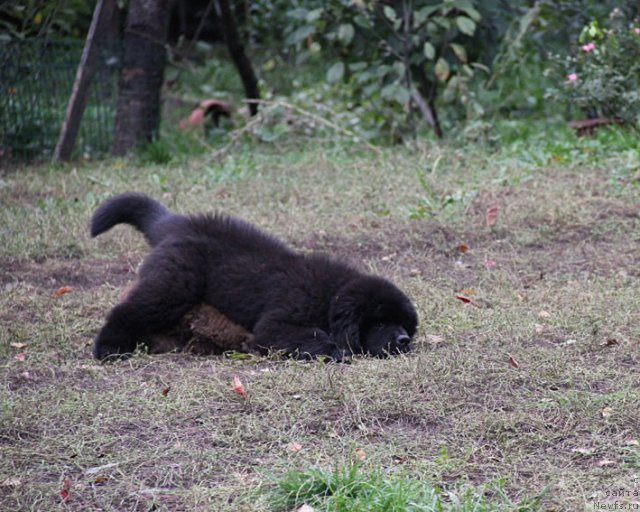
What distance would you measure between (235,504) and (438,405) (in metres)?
1.07

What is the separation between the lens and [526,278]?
555 cm

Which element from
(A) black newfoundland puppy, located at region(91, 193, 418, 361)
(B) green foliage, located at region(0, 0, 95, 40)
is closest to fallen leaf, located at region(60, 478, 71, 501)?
(A) black newfoundland puppy, located at region(91, 193, 418, 361)

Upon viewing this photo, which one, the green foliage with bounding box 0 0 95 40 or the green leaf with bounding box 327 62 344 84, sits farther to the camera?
the green leaf with bounding box 327 62 344 84

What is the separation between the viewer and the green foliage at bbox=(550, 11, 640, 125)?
805 centimetres

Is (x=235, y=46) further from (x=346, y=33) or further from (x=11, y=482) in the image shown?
(x=11, y=482)

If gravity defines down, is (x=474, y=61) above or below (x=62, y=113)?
above

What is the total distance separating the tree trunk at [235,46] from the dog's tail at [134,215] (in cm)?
519

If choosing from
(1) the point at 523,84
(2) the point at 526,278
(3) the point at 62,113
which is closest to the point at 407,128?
A: (1) the point at 523,84

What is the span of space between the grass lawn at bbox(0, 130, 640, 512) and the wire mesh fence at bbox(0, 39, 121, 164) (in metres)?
2.01

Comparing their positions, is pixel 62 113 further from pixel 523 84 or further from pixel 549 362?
pixel 549 362

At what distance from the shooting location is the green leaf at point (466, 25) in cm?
888

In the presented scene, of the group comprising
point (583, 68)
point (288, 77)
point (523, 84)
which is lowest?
point (288, 77)

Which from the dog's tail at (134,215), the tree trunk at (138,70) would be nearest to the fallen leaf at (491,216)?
the dog's tail at (134,215)

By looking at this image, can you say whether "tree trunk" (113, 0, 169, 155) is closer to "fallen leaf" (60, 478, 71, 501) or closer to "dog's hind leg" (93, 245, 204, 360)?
"dog's hind leg" (93, 245, 204, 360)
